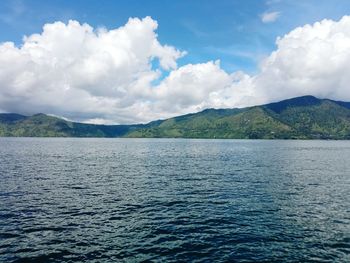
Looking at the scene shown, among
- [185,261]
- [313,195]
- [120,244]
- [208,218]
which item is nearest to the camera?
[185,261]

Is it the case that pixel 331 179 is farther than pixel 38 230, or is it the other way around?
pixel 331 179

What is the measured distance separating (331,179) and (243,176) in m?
23.4

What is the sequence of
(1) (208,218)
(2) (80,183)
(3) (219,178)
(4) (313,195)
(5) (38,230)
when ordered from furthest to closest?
(3) (219,178) < (2) (80,183) < (4) (313,195) < (1) (208,218) < (5) (38,230)

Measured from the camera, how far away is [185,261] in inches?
1074

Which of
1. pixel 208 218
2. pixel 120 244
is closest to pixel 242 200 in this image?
pixel 208 218

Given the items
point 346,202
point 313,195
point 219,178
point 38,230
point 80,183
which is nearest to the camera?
point 38,230

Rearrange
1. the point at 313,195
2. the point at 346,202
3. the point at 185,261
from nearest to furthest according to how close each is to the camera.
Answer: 1. the point at 185,261
2. the point at 346,202
3. the point at 313,195

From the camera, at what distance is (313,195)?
185ft

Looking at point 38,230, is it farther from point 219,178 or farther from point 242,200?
point 219,178

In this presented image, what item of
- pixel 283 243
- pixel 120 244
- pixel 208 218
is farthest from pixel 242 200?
pixel 120 244

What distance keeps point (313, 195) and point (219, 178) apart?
26.0 m

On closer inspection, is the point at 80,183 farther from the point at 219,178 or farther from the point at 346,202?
the point at 346,202

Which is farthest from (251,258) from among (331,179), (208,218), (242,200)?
(331,179)

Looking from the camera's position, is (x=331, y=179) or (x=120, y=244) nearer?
(x=120, y=244)
